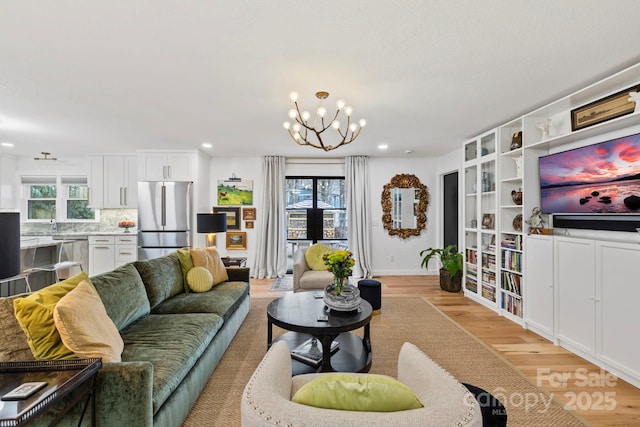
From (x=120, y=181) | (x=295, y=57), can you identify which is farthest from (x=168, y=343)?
(x=120, y=181)

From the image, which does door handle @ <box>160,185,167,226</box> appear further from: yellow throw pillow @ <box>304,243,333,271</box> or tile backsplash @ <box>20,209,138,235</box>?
yellow throw pillow @ <box>304,243,333,271</box>

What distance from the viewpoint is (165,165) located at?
5434 mm

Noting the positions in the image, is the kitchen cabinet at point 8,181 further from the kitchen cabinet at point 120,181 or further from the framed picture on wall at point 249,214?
the framed picture on wall at point 249,214

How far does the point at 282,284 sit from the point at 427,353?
121 inches

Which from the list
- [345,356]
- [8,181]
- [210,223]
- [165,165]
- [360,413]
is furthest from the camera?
[8,181]

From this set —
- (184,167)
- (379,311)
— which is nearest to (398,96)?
(379,311)

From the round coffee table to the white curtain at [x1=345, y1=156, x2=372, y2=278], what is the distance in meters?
3.03

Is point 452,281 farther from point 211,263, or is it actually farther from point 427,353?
point 211,263

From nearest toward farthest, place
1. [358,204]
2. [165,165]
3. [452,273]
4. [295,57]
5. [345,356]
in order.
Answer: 1. [295,57]
2. [345,356]
3. [452,273]
4. [165,165]
5. [358,204]

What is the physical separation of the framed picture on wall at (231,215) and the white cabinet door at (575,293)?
16.8 ft

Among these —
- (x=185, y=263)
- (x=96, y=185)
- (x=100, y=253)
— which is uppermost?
(x=96, y=185)

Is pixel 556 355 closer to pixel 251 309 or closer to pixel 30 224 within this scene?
pixel 251 309

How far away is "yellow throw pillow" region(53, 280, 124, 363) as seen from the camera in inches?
58.8

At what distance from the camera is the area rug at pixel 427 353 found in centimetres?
198
